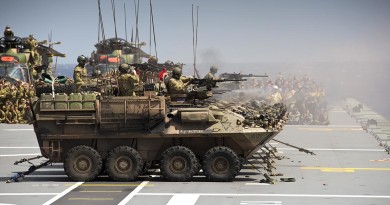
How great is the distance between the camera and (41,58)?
187 feet

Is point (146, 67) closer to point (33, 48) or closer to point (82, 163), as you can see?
point (82, 163)

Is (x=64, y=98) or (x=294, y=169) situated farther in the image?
(x=294, y=169)

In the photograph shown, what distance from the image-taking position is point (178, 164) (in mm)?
28172

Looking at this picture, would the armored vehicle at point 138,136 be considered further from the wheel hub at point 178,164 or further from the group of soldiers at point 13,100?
the group of soldiers at point 13,100

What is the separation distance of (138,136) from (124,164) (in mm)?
936

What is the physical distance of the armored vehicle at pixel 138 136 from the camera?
28109 millimetres

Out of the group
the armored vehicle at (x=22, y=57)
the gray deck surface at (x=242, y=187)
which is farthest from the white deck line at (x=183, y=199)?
the armored vehicle at (x=22, y=57)

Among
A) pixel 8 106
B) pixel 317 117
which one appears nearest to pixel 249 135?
pixel 8 106

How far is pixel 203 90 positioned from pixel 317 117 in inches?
1364

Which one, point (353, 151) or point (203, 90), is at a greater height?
point (203, 90)

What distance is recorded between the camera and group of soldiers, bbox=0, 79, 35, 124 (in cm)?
4806

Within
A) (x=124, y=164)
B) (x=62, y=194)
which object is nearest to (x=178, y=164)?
(x=124, y=164)

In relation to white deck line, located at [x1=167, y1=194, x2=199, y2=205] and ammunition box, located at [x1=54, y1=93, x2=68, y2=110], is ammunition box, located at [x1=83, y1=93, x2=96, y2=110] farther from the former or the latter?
white deck line, located at [x1=167, y1=194, x2=199, y2=205]

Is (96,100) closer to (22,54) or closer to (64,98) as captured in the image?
(64,98)
